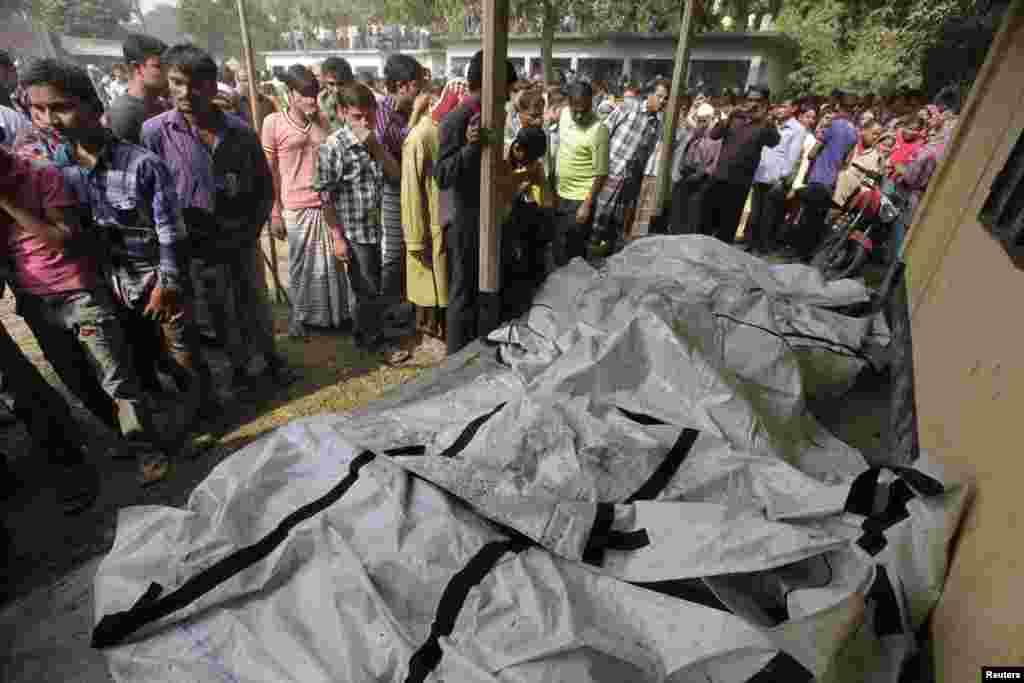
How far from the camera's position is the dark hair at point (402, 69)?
13.3ft

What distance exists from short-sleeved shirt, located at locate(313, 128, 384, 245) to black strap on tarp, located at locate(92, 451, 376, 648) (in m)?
2.56

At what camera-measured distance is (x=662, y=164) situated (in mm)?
5699

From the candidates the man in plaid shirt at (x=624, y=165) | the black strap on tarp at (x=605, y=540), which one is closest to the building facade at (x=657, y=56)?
the man in plaid shirt at (x=624, y=165)

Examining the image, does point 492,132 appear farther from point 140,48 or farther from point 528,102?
point 140,48

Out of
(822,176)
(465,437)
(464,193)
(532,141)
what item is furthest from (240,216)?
(822,176)

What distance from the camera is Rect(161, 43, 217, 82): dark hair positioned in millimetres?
2758

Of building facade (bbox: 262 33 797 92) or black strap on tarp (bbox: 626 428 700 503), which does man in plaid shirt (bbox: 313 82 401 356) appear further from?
building facade (bbox: 262 33 797 92)

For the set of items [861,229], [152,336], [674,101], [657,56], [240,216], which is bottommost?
[152,336]

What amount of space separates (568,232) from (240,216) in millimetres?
3129

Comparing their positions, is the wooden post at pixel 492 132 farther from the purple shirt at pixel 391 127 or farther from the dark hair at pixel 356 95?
the purple shirt at pixel 391 127

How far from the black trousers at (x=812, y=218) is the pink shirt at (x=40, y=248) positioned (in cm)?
729

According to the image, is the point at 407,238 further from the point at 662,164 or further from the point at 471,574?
the point at 662,164

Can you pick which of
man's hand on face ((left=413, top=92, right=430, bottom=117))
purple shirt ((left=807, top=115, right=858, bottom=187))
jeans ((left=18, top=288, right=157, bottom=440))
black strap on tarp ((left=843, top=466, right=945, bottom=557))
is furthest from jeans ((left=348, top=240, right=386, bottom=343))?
purple shirt ((left=807, top=115, right=858, bottom=187))

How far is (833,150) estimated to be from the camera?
6.53 m
